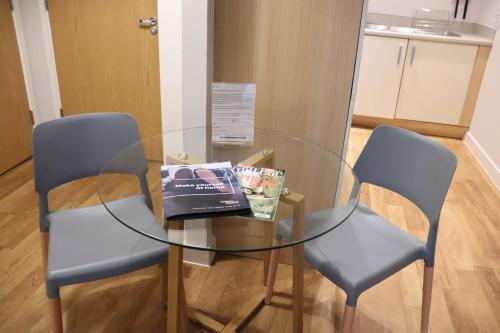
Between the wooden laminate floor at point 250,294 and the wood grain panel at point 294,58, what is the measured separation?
29.9 inches

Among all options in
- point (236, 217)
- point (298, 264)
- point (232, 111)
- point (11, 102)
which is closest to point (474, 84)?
point (232, 111)

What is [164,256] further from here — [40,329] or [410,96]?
[410,96]

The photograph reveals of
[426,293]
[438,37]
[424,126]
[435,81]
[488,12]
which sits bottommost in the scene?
[424,126]

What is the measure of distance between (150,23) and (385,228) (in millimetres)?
2144

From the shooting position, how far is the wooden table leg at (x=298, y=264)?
1.38 m

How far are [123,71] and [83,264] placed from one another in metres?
2.04

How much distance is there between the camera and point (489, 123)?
3.56m

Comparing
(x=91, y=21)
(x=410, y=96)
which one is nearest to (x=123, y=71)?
(x=91, y=21)

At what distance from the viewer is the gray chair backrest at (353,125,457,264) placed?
1.55 metres

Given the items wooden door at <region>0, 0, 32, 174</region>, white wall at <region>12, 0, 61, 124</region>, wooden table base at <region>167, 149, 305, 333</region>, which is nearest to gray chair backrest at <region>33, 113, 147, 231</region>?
wooden table base at <region>167, 149, 305, 333</region>

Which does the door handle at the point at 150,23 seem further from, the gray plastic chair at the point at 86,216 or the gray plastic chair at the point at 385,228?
the gray plastic chair at the point at 385,228

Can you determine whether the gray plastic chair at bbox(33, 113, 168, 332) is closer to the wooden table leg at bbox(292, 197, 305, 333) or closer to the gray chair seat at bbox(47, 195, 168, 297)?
the gray chair seat at bbox(47, 195, 168, 297)

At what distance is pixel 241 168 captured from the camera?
1.56 meters

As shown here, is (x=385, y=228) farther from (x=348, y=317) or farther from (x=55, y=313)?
(x=55, y=313)
